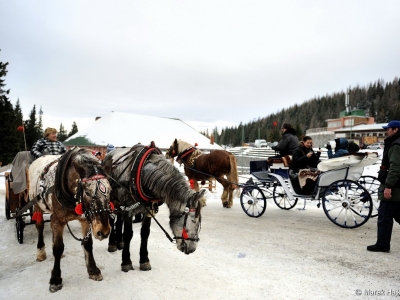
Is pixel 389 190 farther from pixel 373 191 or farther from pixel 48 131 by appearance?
pixel 48 131

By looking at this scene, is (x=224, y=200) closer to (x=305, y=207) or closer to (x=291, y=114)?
(x=305, y=207)

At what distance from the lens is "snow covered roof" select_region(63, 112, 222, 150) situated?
70.0ft

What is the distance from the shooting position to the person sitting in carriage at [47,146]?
4824 millimetres

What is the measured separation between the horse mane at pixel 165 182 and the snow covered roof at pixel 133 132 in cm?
1793

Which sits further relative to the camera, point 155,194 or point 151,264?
point 151,264

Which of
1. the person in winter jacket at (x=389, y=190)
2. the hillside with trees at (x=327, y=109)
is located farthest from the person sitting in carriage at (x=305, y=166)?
the hillside with trees at (x=327, y=109)

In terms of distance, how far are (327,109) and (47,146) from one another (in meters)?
117

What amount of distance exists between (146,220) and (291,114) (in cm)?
12723

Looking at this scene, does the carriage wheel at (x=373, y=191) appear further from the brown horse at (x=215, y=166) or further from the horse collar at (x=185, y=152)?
the horse collar at (x=185, y=152)

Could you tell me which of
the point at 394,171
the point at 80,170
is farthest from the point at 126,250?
the point at 394,171

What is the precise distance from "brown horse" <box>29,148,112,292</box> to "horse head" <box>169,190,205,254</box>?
786 mm

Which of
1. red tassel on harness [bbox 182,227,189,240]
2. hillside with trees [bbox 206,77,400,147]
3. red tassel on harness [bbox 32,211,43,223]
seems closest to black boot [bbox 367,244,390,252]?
red tassel on harness [bbox 182,227,189,240]

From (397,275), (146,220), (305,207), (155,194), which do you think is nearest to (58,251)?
(146,220)

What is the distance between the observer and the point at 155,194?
132 inches
